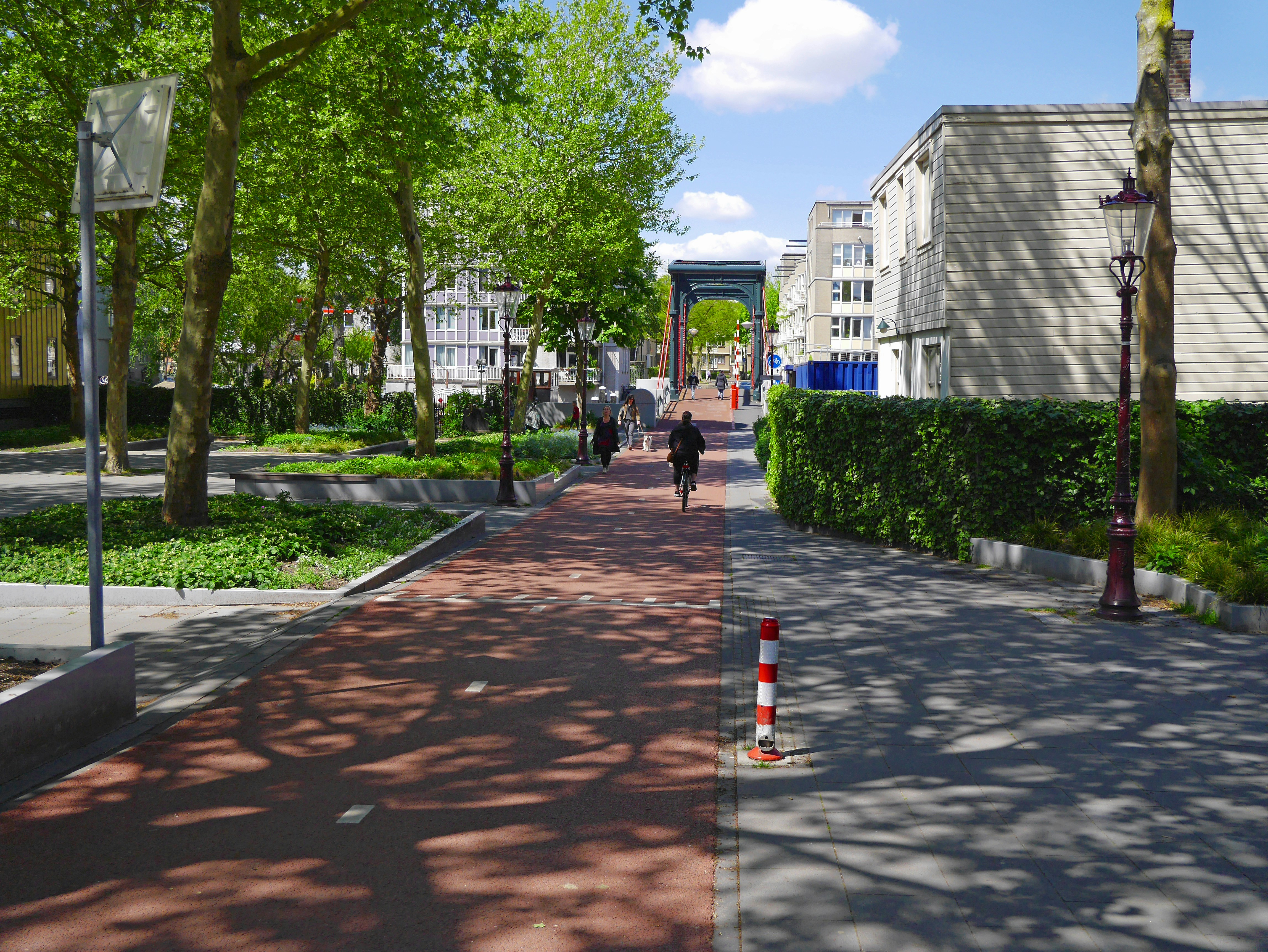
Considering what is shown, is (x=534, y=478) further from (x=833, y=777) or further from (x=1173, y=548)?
(x=833, y=777)

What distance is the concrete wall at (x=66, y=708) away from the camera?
227 inches

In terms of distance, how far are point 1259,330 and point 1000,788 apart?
53.3 feet

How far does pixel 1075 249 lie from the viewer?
18.5 m

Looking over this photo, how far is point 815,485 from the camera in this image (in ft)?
54.7

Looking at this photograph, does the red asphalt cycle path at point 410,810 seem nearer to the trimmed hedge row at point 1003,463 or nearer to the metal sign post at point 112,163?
the metal sign post at point 112,163

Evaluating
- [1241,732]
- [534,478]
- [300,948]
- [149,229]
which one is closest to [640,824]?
[300,948]

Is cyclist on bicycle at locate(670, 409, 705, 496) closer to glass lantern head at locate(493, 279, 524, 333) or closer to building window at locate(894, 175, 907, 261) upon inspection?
glass lantern head at locate(493, 279, 524, 333)

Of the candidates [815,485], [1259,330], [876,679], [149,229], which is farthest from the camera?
[149,229]

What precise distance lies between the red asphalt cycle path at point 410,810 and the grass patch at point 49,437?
2488cm

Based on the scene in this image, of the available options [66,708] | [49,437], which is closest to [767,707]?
[66,708]

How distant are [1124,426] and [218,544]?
9.54m

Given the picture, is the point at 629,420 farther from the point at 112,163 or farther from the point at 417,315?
the point at 112,163

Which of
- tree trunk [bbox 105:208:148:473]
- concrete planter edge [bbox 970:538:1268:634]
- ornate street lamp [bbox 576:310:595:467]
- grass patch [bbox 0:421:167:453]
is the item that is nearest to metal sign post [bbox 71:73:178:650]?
concrete planter edge [bbox 970:538:1268:634]

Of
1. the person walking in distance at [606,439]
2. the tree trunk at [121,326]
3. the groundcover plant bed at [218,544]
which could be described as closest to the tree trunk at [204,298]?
the groundcover plant bed at [218,544]
